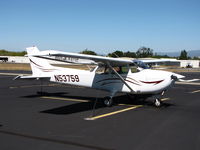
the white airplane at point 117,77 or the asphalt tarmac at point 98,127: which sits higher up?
the white airplane at point 117,77

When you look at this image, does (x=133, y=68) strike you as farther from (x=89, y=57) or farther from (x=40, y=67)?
(x=40, y=67)

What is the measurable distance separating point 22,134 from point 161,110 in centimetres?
580

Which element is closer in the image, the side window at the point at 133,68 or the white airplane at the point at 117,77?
the white airplane at the point at 117,77

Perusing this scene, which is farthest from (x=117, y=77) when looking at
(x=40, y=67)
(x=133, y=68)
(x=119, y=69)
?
(x=40, y=67)

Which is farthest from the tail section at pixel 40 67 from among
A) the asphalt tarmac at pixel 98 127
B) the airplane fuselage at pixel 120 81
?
the asphalt tarmac at pixel 98 127

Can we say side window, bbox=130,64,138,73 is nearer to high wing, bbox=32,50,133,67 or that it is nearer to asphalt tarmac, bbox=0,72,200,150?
high wing, bbox=32,50,133,67

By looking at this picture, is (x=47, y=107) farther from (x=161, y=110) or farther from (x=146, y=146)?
(x=146, y=146)

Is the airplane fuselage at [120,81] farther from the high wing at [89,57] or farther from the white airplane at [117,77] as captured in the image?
the high wing at [89,57]

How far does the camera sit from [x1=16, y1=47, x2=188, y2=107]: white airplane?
10047 millimetres

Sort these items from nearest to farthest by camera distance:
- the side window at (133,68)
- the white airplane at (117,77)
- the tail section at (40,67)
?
the white airplane at (117,77), the side window at (133,68), the tail section at (40,67)

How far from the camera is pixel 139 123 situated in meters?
7.84

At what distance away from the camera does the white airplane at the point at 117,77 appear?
33.0ft

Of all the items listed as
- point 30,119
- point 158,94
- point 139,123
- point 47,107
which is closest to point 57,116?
point 30,119

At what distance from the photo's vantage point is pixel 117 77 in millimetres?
11133
